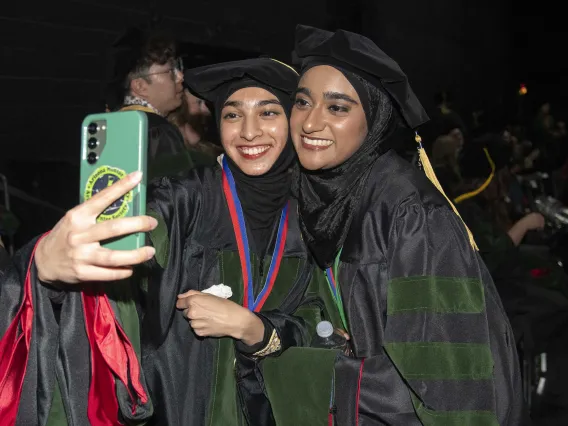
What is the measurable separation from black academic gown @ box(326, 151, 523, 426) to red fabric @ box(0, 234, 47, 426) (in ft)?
3.14

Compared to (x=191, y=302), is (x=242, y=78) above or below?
above

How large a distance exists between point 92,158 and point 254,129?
97cm

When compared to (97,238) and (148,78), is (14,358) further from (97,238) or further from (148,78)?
(148,78)

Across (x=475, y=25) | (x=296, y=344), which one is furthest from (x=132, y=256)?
(x=475, y=25)

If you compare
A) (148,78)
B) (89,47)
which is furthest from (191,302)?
(89,47)

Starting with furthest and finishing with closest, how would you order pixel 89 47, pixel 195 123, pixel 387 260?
pixel 89 47 < pixel 195 123 < pixel 387 260

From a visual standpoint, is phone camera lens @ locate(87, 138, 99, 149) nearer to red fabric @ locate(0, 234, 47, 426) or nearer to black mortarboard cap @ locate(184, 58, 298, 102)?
red fabric @ locate(0, 234, 47, 426)

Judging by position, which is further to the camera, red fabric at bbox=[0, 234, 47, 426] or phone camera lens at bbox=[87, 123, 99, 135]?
red fabric at bbox=[0, 234, 47, 426]

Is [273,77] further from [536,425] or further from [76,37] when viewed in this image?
[76,37]

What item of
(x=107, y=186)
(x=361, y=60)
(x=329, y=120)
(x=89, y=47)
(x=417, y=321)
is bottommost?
(x=417, y=321)

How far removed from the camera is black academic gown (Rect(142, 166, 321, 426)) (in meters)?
2.37

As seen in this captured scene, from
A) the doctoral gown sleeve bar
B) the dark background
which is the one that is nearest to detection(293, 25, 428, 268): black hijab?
the doctoral gown sleeve bar

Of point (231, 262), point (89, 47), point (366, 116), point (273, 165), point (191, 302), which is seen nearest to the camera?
point (191, 302)

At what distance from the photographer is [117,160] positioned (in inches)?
64.4
